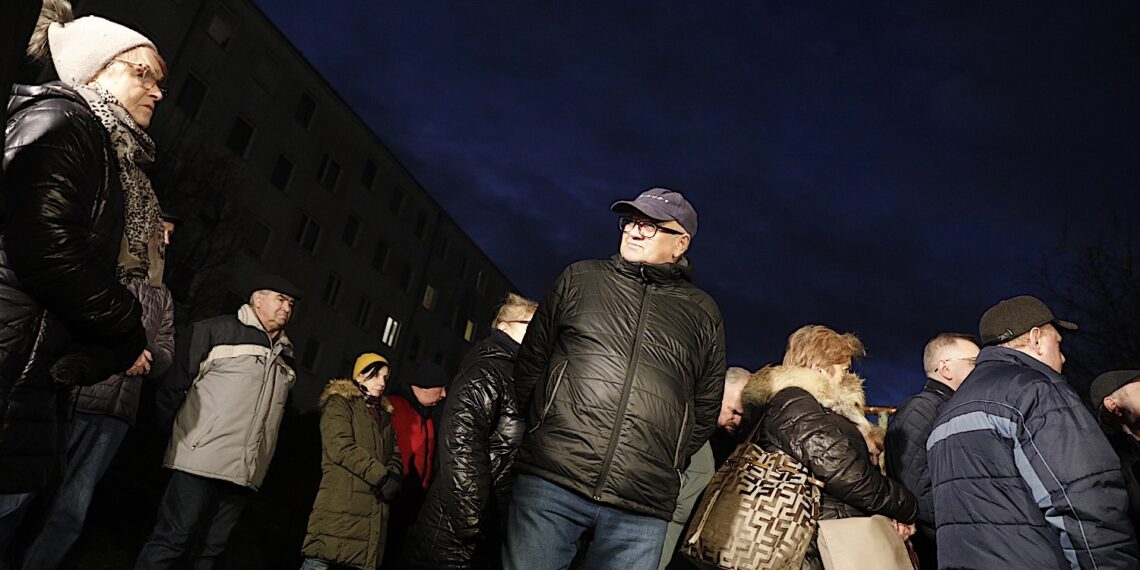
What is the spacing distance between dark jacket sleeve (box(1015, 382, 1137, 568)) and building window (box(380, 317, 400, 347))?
106 feet

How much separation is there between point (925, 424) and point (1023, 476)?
1413 millimetres

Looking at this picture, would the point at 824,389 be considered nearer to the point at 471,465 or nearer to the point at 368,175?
the point at 471,465

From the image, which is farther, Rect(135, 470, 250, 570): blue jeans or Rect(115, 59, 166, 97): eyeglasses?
Rect(135, 470, 250, 570): blue jeans

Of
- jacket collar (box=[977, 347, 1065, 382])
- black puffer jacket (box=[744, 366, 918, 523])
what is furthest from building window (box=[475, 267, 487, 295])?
jacket collar (box=[977, 347, 1065, 382])

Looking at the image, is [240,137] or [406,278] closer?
[240,137]

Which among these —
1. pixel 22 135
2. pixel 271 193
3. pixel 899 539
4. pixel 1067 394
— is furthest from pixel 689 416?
pixel 271 193

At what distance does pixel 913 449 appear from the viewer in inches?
177

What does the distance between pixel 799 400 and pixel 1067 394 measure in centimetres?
127

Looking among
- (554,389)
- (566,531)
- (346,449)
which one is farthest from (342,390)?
(566,531)

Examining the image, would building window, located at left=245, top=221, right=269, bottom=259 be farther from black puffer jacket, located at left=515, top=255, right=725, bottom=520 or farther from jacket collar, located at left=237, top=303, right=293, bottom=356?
black puffer jacket, located at left=515, top=255, right=725, bottom=520

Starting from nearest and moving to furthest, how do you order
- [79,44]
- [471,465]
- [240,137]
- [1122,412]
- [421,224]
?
1. [79,44]
2. [471,465]
3. [1122,412]
4. [240,137]
5. [421,224]

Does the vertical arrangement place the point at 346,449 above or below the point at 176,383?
below

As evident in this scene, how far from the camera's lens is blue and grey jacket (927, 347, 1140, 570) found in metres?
2.91

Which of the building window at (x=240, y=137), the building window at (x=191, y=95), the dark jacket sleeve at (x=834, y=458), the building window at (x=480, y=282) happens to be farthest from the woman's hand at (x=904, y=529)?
the building window at (x=480, y=282)
